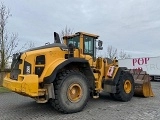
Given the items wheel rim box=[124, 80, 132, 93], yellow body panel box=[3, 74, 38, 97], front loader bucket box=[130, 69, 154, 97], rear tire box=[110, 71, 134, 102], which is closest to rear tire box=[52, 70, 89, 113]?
yellow body panel box=[3, 74, 38, 97]

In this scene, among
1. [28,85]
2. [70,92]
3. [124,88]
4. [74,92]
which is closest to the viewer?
[28,85]

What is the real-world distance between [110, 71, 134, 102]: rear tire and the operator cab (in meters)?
1.53

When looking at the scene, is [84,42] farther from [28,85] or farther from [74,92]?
[28,85]

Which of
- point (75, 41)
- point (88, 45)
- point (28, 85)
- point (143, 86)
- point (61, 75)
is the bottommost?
point (143, 86)

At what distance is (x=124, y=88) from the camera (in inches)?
359

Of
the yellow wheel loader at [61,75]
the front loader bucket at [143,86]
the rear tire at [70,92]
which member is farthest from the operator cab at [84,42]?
the front loader bucket at [143,86]

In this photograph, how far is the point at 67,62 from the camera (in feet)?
22.5

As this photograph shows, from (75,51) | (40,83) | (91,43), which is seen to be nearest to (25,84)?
(40,83)

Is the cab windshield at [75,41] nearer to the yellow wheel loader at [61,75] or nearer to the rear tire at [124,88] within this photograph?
the yellow wheel loader at [61,75]

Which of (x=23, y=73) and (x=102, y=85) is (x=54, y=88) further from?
(x=102, y=85)

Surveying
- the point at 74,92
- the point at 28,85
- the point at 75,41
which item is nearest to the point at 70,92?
the point at 74,92

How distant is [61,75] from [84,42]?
2.00 metres

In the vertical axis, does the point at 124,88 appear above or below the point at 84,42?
below

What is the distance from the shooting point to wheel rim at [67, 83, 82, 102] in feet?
22.8
